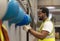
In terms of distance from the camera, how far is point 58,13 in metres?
4.62

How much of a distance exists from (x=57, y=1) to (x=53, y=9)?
0.74 ft

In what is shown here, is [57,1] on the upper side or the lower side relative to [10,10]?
lower

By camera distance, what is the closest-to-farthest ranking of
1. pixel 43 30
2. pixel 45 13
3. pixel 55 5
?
pixel 43 30
pixel 45 13
pixel 55 5

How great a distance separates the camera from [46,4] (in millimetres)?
4445

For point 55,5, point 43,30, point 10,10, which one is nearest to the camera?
point 10,10

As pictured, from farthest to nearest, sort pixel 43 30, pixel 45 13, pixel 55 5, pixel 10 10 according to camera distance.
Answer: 1. pixel 55 5
2. pixel 45 13
3. pixel 43 30
4. pixel 10 10

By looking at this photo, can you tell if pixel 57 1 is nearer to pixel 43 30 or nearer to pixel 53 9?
pixel 53 9

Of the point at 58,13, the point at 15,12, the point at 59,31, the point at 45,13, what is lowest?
the point at 59,31

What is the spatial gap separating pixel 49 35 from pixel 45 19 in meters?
0.20

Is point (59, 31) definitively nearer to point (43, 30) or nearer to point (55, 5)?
point (55, 5)

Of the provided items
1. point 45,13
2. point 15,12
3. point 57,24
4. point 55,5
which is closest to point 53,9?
point 55,5

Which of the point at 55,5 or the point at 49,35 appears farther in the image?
the point at 55,5

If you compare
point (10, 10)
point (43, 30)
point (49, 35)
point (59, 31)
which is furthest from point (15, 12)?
point (59, 31)

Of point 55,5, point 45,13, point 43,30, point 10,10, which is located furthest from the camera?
point 55,5
